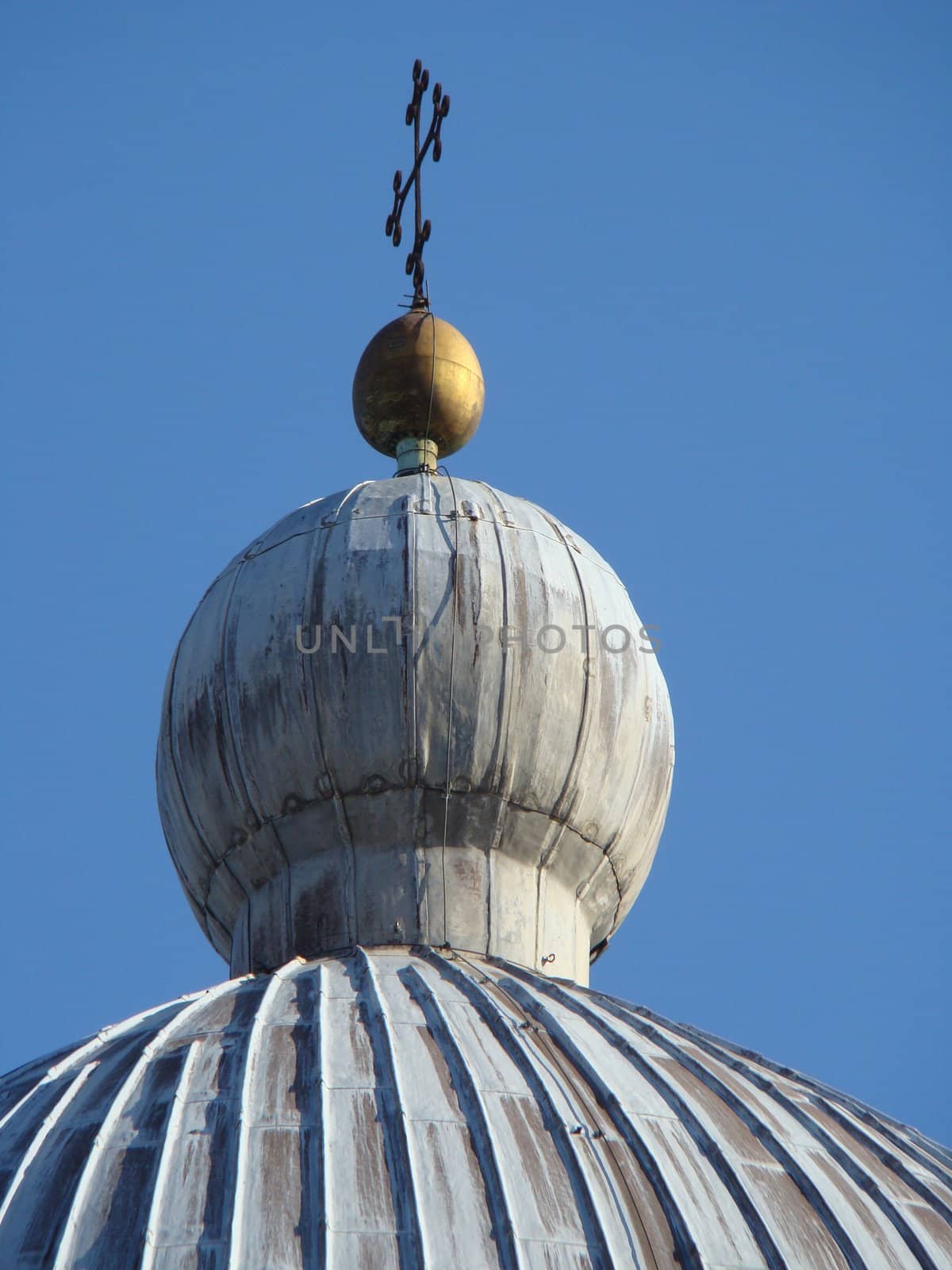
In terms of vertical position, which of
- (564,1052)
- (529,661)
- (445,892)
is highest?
(529,661)

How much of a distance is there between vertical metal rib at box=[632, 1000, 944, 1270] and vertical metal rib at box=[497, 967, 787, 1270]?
0.43m

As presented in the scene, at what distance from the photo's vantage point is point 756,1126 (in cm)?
1764

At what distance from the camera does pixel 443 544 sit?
21375 millimetres

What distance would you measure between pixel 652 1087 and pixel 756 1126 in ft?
2.40

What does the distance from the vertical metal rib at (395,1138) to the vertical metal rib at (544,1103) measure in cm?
72

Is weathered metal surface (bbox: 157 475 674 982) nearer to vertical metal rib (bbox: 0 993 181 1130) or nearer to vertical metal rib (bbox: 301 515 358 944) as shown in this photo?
vertical metal rib (bbox: 301 515 358 944)

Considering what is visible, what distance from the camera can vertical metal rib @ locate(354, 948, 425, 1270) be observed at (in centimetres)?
1554

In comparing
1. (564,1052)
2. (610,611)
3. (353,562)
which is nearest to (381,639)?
(353,562)

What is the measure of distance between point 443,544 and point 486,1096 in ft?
18.9

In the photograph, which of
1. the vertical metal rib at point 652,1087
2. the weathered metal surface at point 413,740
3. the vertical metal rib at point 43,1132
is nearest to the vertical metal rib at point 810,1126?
the vertical metal rib at point 652,1087

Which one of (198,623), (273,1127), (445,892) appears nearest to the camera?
(273,1127)

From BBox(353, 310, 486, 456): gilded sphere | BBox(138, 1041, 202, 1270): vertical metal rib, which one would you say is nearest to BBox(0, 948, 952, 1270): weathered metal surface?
BBox(138, 1041, 202, 1270): vertical metal rib

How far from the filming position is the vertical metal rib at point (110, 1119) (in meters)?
15.7

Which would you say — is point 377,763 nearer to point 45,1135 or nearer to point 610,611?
point 610,611
